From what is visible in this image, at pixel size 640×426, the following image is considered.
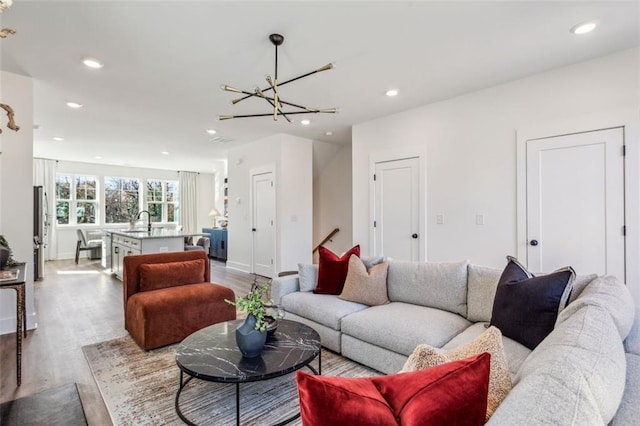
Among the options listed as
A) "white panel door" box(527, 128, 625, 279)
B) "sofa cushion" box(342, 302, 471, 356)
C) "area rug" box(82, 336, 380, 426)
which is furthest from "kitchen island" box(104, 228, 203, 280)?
"white panel door" box(527, 128, 625, 279)

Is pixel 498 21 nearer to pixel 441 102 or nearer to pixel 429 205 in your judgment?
pixel 441 102

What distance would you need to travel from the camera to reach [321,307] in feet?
8.94

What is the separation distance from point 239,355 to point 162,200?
9.42 metres

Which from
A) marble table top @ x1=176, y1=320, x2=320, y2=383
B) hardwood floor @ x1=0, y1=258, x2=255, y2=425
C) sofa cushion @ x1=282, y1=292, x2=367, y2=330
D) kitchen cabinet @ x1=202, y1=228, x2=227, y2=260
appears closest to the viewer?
marble table top @ x1=176, y1=320, x2=320, y2=383

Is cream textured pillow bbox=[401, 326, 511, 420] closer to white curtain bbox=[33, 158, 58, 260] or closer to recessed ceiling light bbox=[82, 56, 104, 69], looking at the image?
recessed ceiling light bbox=[82, 56, 104, 69]

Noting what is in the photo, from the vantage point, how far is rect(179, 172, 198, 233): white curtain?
10.1 meters

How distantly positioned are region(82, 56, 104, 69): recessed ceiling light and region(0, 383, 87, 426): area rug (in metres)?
2.78

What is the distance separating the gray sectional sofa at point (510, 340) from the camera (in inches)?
26.0

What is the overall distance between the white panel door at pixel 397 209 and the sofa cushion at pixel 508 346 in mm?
2124

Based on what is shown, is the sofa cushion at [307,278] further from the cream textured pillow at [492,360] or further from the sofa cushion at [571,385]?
the sofa cushion at [571,385]

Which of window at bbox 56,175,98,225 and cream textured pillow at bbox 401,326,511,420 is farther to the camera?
window at bbox 56,175,98,225

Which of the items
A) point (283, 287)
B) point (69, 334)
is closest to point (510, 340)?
point (283, 287)

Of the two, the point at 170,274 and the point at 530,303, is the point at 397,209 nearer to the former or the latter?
the point at 530,303

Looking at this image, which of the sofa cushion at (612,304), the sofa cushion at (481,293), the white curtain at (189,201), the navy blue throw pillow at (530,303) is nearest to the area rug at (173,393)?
the sofa cushion at (481,293)
